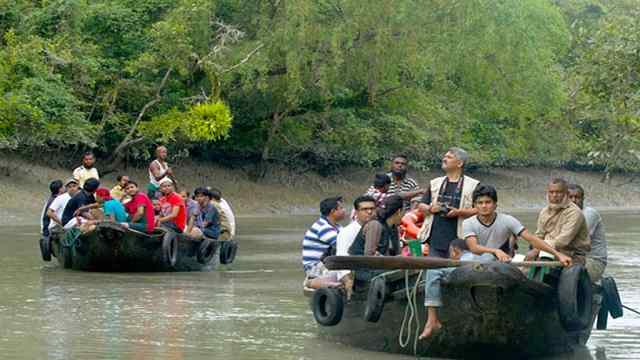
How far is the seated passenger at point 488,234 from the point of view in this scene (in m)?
12.2

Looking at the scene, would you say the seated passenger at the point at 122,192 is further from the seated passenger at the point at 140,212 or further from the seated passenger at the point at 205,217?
the seated passenger at the point at 205,217

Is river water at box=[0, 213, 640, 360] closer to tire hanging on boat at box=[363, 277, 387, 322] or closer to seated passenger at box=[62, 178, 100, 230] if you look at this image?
tire hanging on boat at box=[363, 277, 387, 322]

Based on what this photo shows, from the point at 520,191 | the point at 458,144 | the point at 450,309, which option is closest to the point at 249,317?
the point at 450,309

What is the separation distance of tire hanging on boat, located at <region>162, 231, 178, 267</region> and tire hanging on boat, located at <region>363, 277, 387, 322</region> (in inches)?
325

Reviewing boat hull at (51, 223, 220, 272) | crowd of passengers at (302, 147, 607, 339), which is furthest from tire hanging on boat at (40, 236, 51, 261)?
crowd of passengers at (302, 147, 607, 339)

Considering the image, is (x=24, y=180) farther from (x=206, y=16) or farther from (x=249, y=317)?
(x=249, y=317)

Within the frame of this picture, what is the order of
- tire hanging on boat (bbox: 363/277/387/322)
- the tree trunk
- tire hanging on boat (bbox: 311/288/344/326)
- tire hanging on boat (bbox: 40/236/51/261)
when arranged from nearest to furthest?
tire hanging on boat (bbox: 363/277/387/322) < tire hanging on boat (bbox: 311/288/344/326) < tire hanging on boat (bbox: 40/236/51/261) < the tree trunk

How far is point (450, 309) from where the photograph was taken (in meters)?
12.0

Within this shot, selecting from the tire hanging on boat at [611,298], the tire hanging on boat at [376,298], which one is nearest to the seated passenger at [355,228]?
the tire hanging on boat at [376,298]

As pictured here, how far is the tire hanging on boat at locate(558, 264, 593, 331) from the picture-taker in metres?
11.9

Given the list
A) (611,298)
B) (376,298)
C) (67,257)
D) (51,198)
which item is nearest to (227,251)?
(67,257)

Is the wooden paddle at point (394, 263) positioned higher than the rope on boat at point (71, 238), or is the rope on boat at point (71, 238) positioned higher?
the wooden paddle at point (394, 263)

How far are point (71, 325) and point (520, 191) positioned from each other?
40.4 m

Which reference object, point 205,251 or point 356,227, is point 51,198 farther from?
point 356,227
